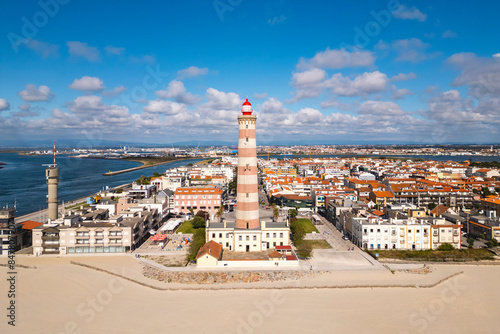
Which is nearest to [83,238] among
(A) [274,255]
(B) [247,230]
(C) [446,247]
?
(B) [247,230]

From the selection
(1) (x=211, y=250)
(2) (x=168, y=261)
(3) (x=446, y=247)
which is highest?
(1) (x=211, y=250)

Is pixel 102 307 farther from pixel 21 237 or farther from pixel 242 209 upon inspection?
pixel 21 237

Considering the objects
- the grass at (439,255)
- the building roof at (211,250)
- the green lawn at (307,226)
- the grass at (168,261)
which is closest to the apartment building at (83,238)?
the grass at (168,261)

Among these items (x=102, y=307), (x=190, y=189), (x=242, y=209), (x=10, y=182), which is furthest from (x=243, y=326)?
(x=10, y=182)

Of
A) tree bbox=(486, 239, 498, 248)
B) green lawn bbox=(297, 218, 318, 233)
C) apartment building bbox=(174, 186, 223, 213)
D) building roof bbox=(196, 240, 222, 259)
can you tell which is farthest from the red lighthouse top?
tree bbox=(486, 239, 498, 248)

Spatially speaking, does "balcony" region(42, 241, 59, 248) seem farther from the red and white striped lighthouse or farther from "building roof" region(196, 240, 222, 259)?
the red and white striped lighthouse

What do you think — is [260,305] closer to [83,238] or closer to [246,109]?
[246,109]

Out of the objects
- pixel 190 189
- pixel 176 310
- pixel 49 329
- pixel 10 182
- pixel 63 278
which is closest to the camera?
pixel 49 329
